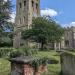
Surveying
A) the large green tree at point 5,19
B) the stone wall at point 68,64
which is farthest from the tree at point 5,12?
the stone wall at point 68,64

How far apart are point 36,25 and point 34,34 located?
8.10 feet

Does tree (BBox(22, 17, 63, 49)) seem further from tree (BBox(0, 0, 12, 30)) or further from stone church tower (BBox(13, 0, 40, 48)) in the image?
tree (BBox(0, 0, 12, 30))

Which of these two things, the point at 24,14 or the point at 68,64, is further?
the point at 24,14

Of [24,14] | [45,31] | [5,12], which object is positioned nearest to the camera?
[5,12]

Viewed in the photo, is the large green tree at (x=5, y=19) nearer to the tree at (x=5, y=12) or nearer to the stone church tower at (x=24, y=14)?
the tree at (x=5, y=12)

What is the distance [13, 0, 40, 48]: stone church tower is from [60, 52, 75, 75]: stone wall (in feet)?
240

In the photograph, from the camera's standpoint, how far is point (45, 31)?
193ft

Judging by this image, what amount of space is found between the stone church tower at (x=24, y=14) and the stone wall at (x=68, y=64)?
73.1 metres

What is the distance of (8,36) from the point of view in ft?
108

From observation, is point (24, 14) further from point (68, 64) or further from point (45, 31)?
point (68, 64)

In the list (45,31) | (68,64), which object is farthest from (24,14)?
(68,64)

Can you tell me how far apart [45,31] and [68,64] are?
152 feet

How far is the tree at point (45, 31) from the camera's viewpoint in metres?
59.0

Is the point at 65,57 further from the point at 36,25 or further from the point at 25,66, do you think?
the point at 36,25
